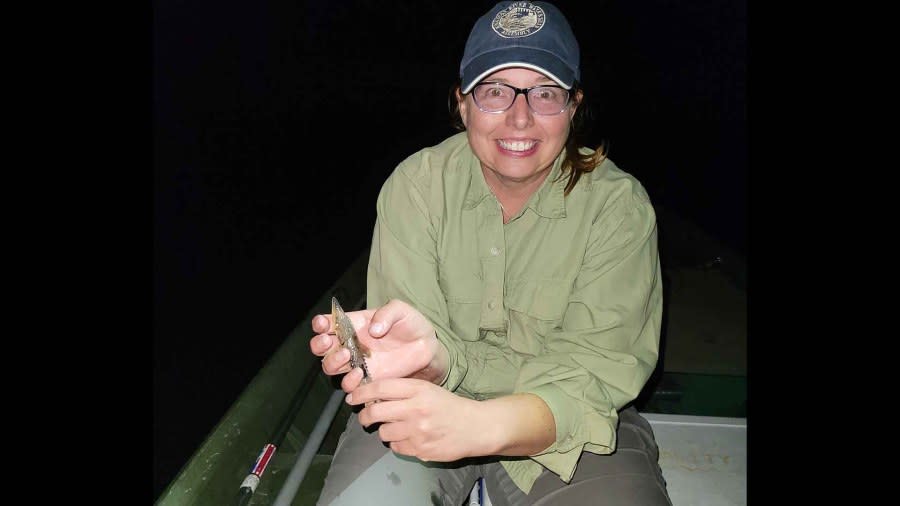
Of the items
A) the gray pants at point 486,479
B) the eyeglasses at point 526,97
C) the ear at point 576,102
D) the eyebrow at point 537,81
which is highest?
the eyebrow at point 537,81

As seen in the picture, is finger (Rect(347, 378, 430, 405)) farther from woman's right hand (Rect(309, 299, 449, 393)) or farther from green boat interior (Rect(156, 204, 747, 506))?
green boat interior (Rect(156, 204, 747, 506))

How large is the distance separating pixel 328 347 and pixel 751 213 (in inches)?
27.6

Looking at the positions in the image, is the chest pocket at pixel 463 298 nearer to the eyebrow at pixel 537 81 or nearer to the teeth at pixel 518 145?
the teeth at pixel 518 145

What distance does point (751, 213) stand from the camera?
0.92m

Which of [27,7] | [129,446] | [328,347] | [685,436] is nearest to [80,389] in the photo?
[129,446]

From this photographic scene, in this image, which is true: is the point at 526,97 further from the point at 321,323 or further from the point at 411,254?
the point at 321,323

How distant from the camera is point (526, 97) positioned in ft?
3.93

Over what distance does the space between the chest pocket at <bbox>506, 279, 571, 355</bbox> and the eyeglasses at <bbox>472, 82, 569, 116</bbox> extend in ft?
1.14

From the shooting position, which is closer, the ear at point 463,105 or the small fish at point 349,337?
the small fish at point 349,337

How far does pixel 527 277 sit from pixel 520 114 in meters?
0.34

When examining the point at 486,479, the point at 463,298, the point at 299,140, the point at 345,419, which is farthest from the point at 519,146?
the point at 299,140

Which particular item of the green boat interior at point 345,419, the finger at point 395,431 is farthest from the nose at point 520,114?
the green boat interior at point 345,419

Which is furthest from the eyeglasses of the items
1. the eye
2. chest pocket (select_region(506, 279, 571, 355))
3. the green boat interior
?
the green boat interior

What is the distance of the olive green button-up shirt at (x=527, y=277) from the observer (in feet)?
3.92
